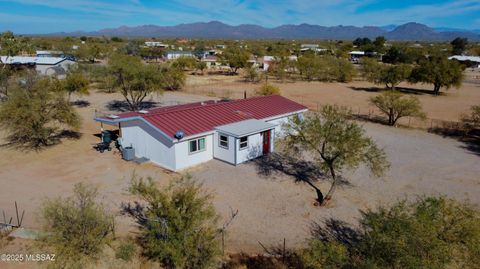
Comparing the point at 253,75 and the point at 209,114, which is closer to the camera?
the point at 209,114

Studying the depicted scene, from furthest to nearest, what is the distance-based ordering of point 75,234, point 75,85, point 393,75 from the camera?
point 393,75
point 75,85
point 75,234

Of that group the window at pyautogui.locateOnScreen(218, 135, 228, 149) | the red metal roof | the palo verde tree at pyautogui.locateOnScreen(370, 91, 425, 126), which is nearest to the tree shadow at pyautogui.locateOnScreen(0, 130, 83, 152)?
the red metal roof

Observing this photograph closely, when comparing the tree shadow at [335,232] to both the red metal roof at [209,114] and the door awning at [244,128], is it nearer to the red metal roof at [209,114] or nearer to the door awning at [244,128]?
the door awning at [244,128]

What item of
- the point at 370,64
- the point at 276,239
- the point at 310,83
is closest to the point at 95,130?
the point at 276,239

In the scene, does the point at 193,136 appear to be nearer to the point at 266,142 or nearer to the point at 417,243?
the point at 266,142

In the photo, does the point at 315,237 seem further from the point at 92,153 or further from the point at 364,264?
the point at 92,153

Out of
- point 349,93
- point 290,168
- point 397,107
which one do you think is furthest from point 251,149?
point 349,93
